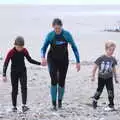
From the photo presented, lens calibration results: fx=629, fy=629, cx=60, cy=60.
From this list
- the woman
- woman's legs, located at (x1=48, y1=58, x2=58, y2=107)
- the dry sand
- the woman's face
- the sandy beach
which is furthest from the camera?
woman's legs, located at (x1=48, y1=58, x2=58, y2=107)

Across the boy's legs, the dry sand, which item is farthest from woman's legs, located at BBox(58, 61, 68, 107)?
the boy's legs

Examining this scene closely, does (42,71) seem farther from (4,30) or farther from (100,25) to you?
(100,25)

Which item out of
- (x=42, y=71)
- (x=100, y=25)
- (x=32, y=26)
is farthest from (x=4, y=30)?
(x=42, y=71)

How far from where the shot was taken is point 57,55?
10430 millimetres

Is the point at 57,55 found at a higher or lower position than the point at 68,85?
higher

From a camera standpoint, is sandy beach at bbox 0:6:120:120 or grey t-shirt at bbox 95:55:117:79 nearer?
sandy beach at bbox 0:6:120:120

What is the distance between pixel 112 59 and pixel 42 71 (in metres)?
6.22

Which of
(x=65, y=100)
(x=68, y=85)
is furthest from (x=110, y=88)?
(x=68, y=85)

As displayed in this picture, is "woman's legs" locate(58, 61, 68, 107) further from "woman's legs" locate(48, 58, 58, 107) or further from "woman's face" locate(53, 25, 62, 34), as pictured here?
"woman's face" locate(53, 25, 62, 34)

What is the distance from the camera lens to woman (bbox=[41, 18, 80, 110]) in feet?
34.0

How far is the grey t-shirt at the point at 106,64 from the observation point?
10391mm

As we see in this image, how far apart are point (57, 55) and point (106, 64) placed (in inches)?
32.4

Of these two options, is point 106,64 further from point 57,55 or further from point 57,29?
point 57,29

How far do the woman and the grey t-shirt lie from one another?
552 mm
